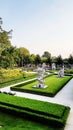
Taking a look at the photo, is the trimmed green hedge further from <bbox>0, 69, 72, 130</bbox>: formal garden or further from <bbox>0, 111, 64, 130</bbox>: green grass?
<bbox>0, 111, 64, 130</bbox>: green grass

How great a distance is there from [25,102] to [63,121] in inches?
137

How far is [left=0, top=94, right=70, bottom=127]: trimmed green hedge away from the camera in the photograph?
9032mm

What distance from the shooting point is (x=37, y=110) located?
988 cm

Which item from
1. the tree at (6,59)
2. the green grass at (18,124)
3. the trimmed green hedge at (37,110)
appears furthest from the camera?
the tree at (6,59)

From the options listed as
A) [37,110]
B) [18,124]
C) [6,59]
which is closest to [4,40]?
[6,59]

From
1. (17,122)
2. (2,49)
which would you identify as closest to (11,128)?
(17,122)

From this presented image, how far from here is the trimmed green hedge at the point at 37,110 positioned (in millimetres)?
9032

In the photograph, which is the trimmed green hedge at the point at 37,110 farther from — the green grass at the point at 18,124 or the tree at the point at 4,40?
the tree at the point at 4,40

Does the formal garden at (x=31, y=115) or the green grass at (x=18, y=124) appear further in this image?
the formal garden at (x=31, y=115)

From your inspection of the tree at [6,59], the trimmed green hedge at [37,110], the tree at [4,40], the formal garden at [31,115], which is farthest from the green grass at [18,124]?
the tree at [4,40]

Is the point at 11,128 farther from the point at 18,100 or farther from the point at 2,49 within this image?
the point at 2,49

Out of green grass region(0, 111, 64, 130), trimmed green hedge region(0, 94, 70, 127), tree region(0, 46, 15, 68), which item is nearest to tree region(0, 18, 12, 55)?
tree region(0, 46, 15, 68)

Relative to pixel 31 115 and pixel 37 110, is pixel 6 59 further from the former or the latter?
pixel 31 115

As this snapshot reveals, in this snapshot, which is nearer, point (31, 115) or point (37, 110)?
point (31, 115)
